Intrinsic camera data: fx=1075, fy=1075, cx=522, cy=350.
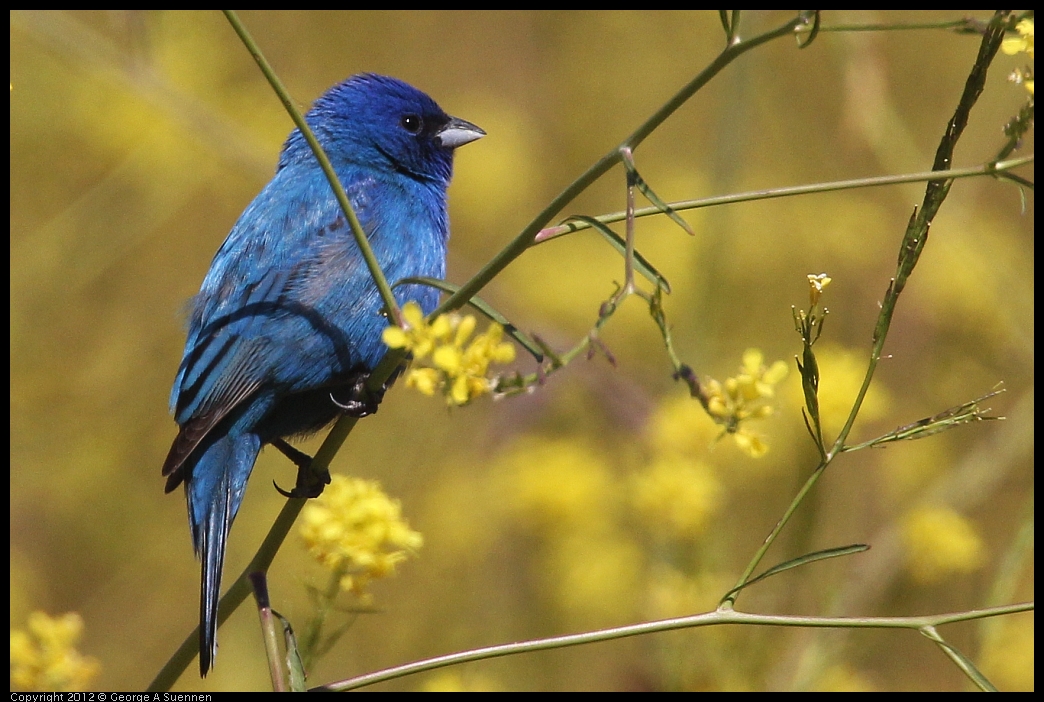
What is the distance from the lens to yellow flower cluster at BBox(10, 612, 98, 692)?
2254mm

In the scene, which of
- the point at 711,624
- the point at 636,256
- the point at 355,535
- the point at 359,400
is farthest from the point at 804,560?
the point at 359,400

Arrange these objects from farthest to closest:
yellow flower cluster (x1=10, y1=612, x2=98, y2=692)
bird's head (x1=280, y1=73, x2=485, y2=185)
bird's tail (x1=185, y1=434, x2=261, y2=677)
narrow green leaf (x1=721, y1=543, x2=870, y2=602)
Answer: bird's head (x1=280, y1=73, x2=485, y2=185) → bird's tail (x1=185, y1=434, x2=261, y2=677) → yellow flower cluster (x1=10, y1=612, x2=98, y2=692) → narrow green leaf (x1=721, y1=543, x2=870, y2=602)

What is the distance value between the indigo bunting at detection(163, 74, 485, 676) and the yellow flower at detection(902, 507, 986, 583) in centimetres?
182

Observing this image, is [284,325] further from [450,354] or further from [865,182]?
[865,182]

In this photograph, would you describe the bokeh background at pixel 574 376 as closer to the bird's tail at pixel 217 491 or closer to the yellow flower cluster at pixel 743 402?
the bird's tail at pixel 217 491

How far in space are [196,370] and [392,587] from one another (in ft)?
7.71

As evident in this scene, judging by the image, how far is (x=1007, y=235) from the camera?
6070 mm

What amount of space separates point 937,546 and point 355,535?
2.23 meters

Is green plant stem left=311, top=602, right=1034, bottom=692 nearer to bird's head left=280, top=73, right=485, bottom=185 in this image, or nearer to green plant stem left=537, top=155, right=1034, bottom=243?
green plant stem left=537, top=155, right=1034, bottom=243

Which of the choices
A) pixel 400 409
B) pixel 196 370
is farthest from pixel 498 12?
pixel 196 370

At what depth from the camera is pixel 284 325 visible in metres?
3.39

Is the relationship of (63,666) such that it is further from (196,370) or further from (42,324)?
(42,324)

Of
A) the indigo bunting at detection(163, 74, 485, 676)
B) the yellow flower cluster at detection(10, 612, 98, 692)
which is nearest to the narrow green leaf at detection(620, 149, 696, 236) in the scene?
the yellow flower cluster at detection(10, 612, 98, 692)

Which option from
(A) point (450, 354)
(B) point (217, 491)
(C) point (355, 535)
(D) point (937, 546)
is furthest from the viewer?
(D) point (937, 546)
